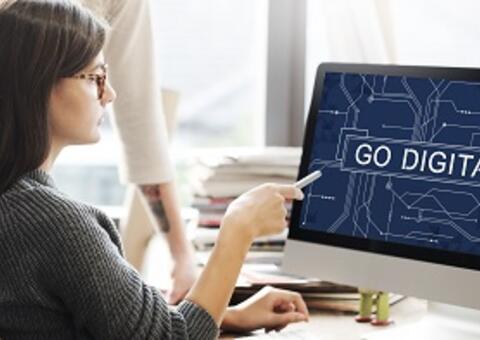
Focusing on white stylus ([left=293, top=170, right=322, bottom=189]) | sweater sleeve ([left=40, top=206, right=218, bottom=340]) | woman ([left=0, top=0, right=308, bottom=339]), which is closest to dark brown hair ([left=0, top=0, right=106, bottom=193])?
woman ([left=0, top=0, right=308, bottom=339])

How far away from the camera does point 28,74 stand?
1442 millimetres

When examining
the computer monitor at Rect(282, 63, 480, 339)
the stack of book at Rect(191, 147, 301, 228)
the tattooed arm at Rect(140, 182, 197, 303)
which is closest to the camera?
the computer monitor at Rect(282, 63, 480, 339)

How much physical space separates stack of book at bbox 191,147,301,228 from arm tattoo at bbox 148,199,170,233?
13.5 inches

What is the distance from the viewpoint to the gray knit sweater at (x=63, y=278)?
1373 mm

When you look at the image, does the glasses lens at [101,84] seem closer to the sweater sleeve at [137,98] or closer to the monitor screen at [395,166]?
the monitor screen at [395,166]

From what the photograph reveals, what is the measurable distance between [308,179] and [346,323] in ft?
0.99

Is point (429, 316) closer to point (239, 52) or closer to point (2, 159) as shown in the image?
point (2, 159)

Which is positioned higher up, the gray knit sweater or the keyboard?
the gray knit sweater

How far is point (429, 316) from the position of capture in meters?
1.74

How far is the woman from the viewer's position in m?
1.38

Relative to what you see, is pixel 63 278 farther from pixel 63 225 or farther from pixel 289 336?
pixel 289 336

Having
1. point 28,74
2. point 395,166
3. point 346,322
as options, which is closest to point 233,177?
point 346,322

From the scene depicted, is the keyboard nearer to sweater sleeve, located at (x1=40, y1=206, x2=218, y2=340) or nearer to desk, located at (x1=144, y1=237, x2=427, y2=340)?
desk, located at (x1=144, y1=237, x2=427, y2=340)

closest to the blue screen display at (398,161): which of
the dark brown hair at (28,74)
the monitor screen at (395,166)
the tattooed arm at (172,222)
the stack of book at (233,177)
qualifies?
the monitor screen at (395,166)
